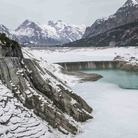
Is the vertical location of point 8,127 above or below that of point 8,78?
below

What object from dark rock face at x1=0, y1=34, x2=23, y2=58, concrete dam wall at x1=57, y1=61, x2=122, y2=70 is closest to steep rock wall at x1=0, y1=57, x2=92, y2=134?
dark rock face at x1=0, y1=34, x2=23, y2=58

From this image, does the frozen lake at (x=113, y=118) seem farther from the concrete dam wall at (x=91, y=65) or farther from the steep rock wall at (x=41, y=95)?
the concrete dam wall at (x=91, y=65)

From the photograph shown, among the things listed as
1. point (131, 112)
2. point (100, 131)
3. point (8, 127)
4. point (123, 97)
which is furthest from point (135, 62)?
point (8, 127)

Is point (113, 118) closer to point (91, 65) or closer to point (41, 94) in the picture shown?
point (41, 94)

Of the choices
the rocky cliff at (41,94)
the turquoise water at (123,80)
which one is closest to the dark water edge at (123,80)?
the turquoise water at (123,80)

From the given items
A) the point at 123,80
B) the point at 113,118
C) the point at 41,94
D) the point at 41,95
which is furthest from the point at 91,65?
the point at 41,95

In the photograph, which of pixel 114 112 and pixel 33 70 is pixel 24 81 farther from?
pixel 114 112

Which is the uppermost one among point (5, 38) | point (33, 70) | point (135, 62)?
point (5, 38)

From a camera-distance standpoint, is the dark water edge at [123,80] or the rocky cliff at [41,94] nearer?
the rocky cliff at [41,94]
